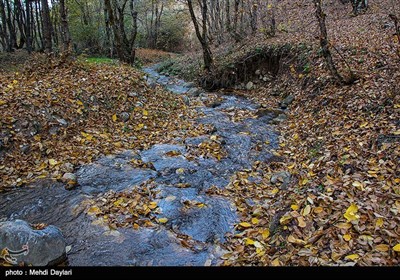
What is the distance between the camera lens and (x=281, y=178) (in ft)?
19.2

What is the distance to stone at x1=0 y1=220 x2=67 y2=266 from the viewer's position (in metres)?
3.75

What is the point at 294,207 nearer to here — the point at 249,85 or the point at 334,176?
the point at 334,176

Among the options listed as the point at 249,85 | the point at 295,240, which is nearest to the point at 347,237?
the point at 295,240

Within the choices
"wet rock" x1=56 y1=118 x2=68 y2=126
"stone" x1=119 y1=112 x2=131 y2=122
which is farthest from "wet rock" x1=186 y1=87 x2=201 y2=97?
"wet rock" x1=56 y1=118 x2=68 y2=126

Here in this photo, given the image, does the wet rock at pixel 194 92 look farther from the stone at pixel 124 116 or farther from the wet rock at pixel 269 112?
the stone at pixel 124 116

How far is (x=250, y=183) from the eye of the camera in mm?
5949

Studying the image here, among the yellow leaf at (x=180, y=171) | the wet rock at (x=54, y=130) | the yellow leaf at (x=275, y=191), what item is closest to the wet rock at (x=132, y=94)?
the wet rock at (x=54, y=130)

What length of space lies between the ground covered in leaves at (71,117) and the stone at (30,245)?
1.95 metres

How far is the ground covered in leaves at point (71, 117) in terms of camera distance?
20.6ft

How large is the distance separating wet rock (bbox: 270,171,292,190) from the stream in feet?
2.79
